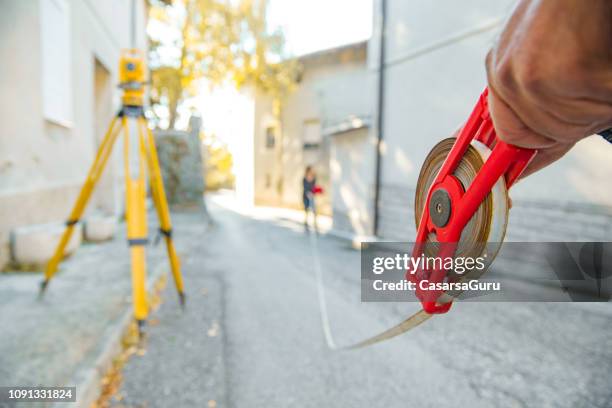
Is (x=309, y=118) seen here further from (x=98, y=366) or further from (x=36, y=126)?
(x=98, y=366)

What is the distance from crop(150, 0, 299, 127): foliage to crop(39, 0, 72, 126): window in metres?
13.3

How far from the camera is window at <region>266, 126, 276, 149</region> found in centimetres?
2144

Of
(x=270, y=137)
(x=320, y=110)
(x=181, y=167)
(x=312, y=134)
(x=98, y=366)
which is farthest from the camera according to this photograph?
(x=270, y=137)

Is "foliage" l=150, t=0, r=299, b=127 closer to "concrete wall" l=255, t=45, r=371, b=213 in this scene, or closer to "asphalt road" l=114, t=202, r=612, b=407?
"concrete wall" l=255, t=45, r=371, b=213

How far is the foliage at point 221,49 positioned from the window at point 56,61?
1328 cm

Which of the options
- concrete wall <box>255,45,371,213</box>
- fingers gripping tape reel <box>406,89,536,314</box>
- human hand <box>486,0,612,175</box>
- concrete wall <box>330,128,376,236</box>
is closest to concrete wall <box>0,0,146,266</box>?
fingers gripping tape reel <box>406,89,536,314</box>

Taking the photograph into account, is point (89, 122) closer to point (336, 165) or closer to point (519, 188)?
point (336, 165)

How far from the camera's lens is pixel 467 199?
60 cm

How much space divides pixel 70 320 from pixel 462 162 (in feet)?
11.7

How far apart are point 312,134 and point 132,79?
1628 centimetres

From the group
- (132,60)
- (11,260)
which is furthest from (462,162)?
(11,260)

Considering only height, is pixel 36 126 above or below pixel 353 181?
above

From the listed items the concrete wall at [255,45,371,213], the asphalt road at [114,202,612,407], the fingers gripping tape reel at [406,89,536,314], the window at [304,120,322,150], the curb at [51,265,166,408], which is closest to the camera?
the fingers gripping tape reel at [406,89,536,314]

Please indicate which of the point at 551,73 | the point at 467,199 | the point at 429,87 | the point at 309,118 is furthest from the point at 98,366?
the point at 309,118
